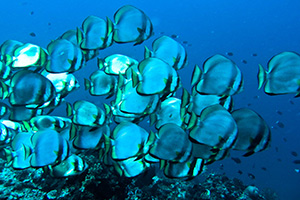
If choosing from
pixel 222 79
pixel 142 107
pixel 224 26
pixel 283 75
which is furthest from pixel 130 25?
pixel 224 26

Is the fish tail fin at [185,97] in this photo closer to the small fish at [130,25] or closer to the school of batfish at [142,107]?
the school of batfish at [142,107]

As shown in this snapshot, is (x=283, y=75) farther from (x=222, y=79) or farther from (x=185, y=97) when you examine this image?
(x=185, y=97)

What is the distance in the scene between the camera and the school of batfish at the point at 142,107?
2475 millimetres

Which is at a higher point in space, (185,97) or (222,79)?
(222,79)

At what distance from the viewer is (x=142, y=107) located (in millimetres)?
2801

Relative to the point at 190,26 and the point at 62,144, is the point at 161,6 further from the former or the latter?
the point at 62,144

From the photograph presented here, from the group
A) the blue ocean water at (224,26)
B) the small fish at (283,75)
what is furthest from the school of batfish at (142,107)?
the blue ocean water at (224,26)

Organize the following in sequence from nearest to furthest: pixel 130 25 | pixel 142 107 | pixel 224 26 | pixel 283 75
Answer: pixel 283 75, pixel 142 107, pixel 130 25, pixel 224 26

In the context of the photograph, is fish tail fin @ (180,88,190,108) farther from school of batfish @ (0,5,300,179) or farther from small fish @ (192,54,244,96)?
small fish @ (192,54,244,96)

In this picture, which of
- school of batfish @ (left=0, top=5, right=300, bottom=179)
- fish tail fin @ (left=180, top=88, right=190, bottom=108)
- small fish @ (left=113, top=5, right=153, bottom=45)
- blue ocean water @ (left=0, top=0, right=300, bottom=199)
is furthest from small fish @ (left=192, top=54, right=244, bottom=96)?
blue ocean water @ (left=0, top=0, right=300, bottom=199)

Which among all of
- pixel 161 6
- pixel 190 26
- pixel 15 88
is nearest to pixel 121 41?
pixel 15 88

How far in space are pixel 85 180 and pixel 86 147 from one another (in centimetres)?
165

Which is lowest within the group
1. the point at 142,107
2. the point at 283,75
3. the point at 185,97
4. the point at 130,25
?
the point at 142,107

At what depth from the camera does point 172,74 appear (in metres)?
2.65
